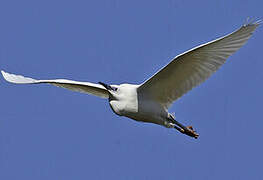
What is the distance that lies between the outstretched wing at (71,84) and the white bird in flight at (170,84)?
3 cm

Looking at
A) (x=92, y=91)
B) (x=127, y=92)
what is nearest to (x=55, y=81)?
(x=92, y=91)

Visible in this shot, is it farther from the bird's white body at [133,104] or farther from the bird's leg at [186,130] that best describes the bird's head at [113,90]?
the bird's leg at [186,130]

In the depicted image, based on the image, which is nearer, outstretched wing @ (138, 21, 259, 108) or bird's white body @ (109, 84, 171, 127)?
outstretched wing @ (138, 21, 259, 108)

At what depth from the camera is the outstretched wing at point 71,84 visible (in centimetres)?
1446

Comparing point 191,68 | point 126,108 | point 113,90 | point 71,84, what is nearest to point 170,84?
point 191,68

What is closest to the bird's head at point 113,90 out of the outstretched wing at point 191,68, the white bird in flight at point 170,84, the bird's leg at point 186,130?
A: the white bird in flight at point 170,84

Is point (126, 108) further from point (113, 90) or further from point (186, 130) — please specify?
point (186, 130)

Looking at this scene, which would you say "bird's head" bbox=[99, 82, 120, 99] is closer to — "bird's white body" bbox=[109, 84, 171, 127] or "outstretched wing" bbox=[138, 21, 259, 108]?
"bird's white body" bbox=[109, 84, 171, 127]

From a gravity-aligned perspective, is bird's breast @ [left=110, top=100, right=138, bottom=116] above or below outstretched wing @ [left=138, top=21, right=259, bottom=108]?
below

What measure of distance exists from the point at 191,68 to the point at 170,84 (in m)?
0.62

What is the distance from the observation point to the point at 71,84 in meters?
14.7

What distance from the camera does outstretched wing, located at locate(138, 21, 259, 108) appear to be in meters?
12.8

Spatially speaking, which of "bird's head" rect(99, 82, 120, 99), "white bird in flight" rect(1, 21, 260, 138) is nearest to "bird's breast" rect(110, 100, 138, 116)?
"white bird in flight" rect(1, 21, 260, 138)

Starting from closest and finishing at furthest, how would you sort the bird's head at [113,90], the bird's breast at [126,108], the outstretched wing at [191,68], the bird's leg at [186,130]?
the outstretched wing at [191,68] < the bird's breast at [126,108] < the bird's head at [113,90] < the bird's leg at [186,130]
